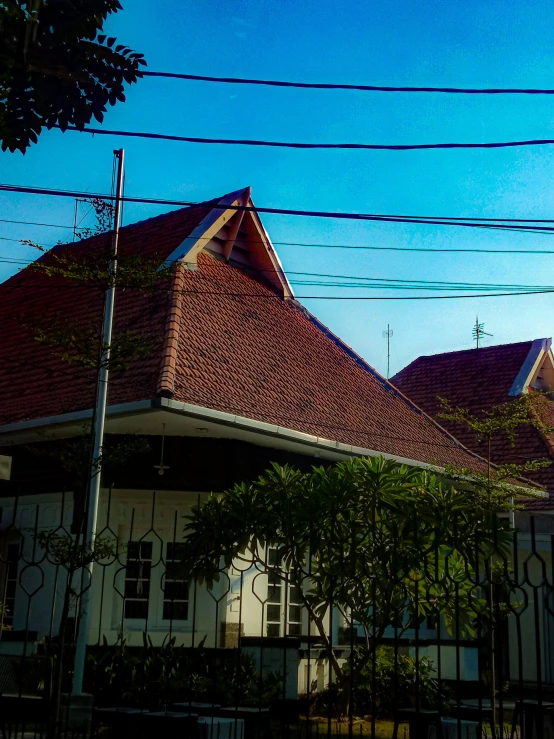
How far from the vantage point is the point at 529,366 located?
2153 cm

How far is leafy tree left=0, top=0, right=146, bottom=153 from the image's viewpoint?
554cm

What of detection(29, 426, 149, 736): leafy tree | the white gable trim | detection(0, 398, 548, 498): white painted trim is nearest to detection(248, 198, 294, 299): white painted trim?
the white gable trim

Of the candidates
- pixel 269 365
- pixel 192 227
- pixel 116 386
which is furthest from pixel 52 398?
pixel 192 227

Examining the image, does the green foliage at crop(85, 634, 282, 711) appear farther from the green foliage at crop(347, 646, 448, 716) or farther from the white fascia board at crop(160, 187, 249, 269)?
the white fascia board at crop(160, 187, 249, 269)

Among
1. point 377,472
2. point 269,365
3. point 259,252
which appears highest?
point 259,252

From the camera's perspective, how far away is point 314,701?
11492 millimetres

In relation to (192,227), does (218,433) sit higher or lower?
lower

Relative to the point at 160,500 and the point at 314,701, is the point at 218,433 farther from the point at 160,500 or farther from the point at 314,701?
the point at 314,701

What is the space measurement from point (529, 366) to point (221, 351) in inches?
424

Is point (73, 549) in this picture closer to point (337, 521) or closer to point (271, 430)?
point (337, 521)

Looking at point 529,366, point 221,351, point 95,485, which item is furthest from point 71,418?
point 529,366

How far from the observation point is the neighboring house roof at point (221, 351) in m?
12.0

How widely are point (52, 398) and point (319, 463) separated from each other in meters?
4.10

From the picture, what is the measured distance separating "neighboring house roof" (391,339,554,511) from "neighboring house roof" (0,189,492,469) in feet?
11.6
